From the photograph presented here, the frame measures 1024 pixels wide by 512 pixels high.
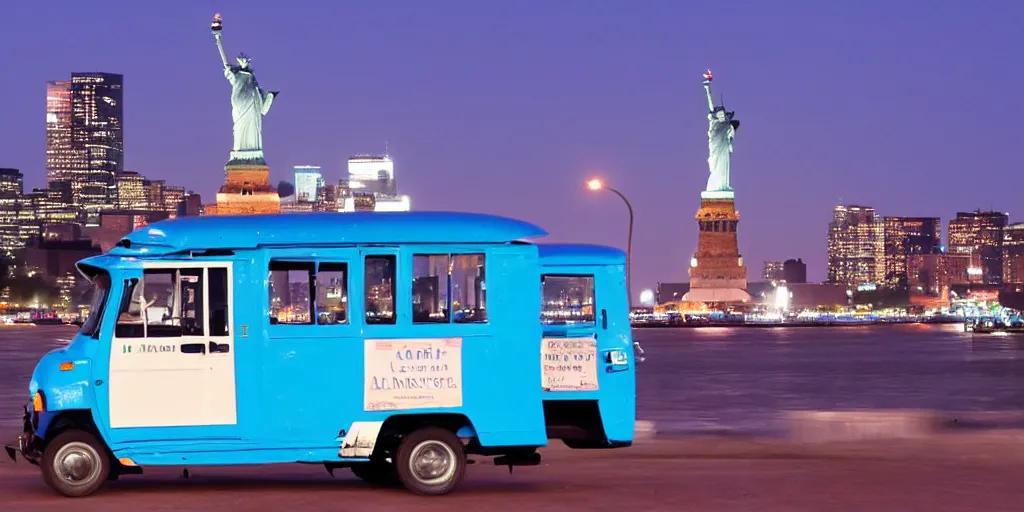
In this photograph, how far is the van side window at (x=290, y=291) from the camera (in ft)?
57.0

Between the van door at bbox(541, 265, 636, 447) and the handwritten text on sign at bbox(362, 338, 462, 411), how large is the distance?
53.7 inches

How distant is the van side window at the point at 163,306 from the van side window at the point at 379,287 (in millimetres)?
1627

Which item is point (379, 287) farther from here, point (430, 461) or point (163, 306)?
point (163, 306)

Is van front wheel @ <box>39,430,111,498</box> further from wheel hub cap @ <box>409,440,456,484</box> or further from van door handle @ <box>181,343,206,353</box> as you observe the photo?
wheel hub cap @ <box>409,440,456,484</box>

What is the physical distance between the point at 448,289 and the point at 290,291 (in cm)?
158

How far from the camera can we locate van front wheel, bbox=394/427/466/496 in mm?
17406

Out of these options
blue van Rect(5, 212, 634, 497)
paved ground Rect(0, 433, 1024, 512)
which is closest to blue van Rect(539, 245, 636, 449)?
paved ground Rect(0, 433, 1024, 512)

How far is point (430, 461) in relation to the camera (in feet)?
57.3

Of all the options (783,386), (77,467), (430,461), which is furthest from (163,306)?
(783,386)

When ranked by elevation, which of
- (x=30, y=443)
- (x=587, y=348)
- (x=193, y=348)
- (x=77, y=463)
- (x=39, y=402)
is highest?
(x=193, y=348)

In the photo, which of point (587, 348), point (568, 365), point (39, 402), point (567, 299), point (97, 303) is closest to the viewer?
point (39, 402)

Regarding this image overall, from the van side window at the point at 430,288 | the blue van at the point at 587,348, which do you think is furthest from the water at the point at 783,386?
the van side window at the point at 430,288

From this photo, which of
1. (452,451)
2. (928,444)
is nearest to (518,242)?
(452,451)

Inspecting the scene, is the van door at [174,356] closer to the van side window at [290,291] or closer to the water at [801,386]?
the van side window at [290,291]
